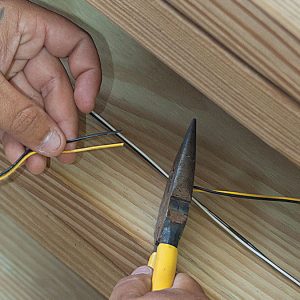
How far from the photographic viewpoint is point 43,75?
2.20 feet

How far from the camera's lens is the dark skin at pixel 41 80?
0.59 meters

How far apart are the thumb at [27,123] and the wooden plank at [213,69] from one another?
15cm

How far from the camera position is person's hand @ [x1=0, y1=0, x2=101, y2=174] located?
0.60 m

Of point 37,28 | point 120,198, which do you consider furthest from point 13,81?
point 120,198

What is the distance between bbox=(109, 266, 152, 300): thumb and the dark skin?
190mm

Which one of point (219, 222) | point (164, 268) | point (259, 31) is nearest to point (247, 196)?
point (219, 222)

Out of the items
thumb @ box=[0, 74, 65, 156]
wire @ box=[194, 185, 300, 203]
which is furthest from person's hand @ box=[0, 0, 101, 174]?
wire @ box=[194, 185, 300, 203]

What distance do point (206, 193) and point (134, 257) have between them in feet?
0.36

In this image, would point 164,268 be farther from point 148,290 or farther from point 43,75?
point 43,75

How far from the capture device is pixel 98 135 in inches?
25.6

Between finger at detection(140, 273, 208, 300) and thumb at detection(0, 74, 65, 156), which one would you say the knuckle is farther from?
finger at detection(140, 273, 208, 300)

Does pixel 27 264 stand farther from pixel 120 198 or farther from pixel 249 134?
pixel 249 134

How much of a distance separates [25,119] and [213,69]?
0.75 ft

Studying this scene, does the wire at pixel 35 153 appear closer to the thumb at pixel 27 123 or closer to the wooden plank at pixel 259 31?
the thumb at pixel 27 123
